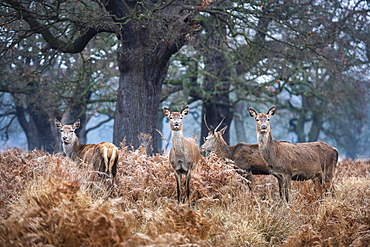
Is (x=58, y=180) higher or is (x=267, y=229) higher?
(x=58, y=180)

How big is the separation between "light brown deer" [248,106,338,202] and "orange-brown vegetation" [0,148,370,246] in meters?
0.39

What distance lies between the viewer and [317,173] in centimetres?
922

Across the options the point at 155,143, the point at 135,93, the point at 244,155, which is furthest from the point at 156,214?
the point at 155,143

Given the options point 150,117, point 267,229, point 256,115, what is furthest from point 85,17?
point 267,229

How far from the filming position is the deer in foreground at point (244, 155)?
33.0ft

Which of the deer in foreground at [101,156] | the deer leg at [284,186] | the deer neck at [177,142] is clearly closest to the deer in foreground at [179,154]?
the deer neck at [177,142]

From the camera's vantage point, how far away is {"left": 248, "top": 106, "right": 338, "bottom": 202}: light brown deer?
8.66 meters

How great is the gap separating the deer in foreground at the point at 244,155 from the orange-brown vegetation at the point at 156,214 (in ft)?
1.73

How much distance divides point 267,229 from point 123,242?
8.87 feet

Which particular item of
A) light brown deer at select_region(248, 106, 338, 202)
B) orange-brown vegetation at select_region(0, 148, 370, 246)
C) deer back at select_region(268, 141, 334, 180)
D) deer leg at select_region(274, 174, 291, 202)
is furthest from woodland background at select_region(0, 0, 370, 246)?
deer back at select_region(268, 141, 334, 180)

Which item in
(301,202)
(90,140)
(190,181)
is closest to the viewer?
(301,202)

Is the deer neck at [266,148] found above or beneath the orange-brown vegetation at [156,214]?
above

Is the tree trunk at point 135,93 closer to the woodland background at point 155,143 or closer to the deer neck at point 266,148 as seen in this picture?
the woodland background at point 155,143

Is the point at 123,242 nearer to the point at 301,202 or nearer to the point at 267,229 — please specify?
the point at 267,229
